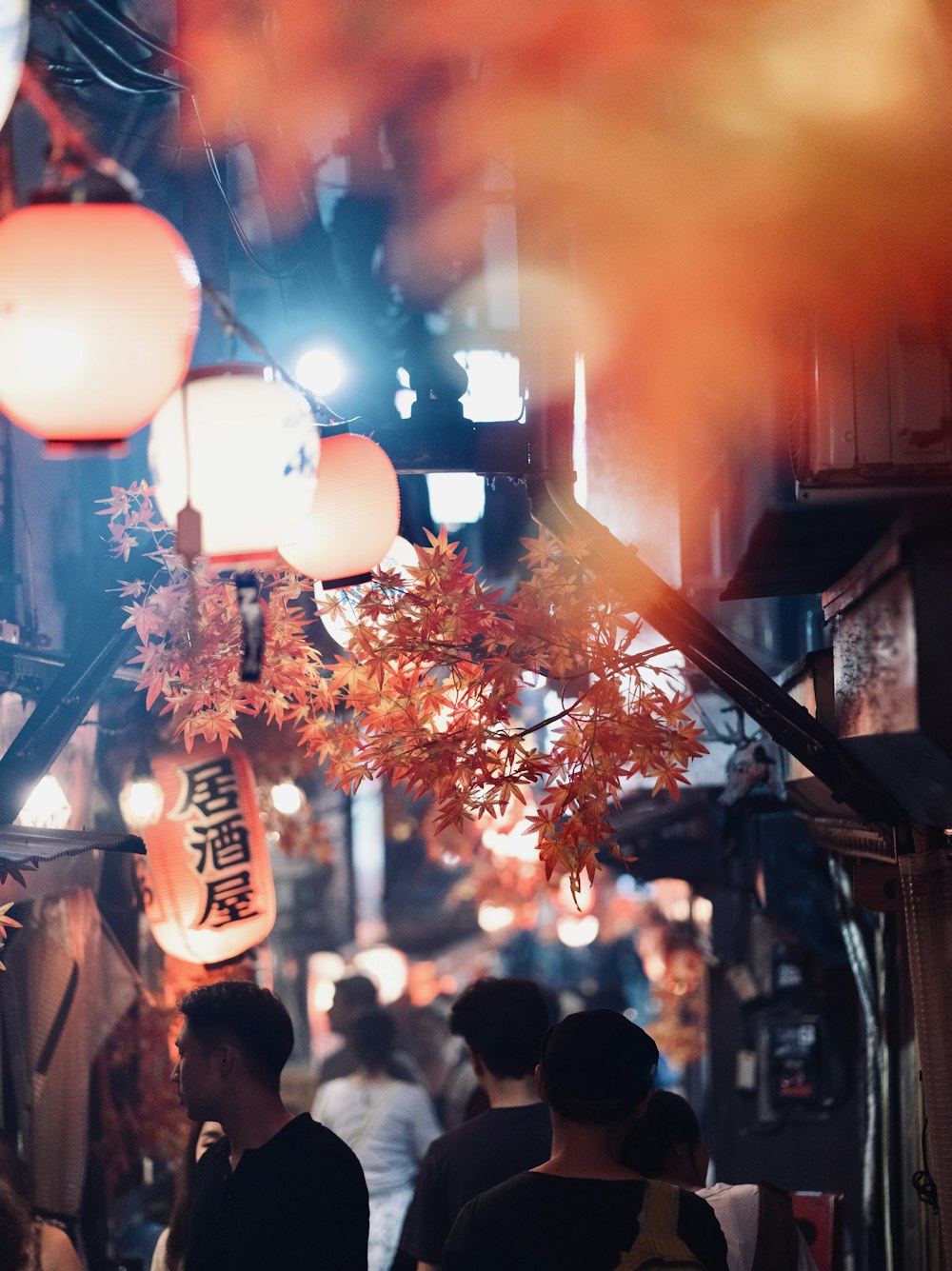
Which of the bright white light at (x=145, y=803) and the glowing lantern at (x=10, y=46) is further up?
the glowing lantern at (x=10, y=46)

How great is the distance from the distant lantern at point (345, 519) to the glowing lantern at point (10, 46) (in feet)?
9.22

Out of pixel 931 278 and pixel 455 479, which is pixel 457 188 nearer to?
pixel 455 479

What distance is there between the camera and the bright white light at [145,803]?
33.8ft

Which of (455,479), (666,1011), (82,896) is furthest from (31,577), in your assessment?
(455,479)

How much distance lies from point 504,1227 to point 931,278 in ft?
14.5

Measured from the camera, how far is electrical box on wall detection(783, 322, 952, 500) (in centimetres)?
568

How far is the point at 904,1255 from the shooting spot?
858 cm

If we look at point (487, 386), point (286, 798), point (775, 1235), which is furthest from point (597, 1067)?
point (487, 386)

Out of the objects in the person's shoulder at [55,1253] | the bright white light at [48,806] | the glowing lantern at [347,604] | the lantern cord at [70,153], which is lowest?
the person's shoulder at [55,1253]

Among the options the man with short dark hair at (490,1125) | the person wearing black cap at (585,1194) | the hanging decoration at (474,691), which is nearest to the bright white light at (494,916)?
the hanging decoration at (474,691)

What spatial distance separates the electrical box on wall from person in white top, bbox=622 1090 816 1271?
265 cm

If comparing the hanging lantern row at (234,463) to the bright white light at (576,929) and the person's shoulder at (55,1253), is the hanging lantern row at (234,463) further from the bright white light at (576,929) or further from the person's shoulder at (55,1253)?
the bright white light at (576,929)

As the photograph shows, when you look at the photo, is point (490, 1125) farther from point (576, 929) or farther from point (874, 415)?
point (576, 929)

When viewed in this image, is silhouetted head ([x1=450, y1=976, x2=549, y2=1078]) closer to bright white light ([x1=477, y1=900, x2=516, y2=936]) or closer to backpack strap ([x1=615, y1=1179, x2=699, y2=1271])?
backpack strap ([x1=615, y1=1179, x2=699, y2=1271])
